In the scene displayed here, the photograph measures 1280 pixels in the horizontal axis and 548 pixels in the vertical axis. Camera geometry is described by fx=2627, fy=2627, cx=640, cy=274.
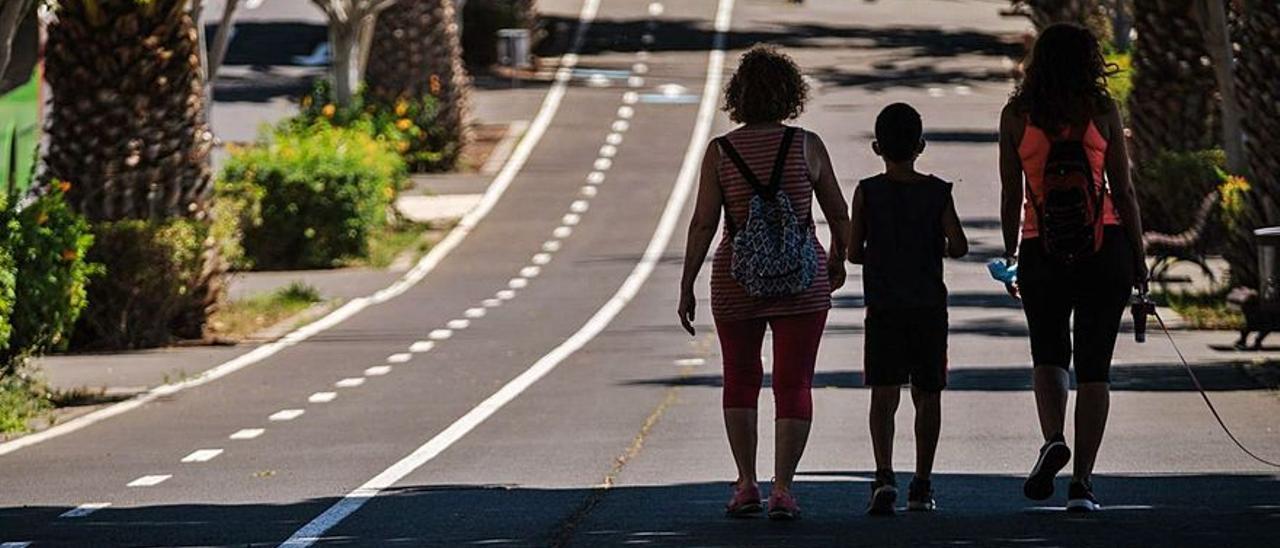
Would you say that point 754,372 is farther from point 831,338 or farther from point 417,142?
point 417,142

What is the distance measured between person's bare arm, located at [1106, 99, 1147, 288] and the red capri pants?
1198mm

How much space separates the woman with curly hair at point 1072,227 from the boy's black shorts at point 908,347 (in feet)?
1.20

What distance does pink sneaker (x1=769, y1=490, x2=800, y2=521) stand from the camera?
993 cm

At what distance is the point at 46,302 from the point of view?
58.5ft

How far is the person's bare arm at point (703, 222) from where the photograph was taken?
10.1 metres

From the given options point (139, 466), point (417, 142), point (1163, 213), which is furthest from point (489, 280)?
point (139, 466)

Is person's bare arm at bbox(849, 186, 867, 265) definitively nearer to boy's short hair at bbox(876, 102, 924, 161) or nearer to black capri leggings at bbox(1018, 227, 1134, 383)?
boy's short hair at bbox(876, 102, 924, 161)

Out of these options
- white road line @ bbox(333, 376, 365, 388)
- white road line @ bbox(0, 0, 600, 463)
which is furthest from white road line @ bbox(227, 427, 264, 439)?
white road line @ bbox(333, 376, 365, 388)

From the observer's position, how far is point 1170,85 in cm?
2906

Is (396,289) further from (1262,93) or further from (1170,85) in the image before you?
(1262,93)

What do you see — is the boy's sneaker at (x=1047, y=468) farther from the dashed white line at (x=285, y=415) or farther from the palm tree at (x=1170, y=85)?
the palm tree at (x=1170, y=85)

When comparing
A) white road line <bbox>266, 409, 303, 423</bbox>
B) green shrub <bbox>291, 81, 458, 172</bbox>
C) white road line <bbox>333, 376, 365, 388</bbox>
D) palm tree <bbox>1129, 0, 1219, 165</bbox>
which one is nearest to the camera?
white road line <bbox>266, 409, 303, 423</bbox>

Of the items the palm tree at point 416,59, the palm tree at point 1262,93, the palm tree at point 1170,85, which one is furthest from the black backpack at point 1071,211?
the palm tree at point 416,59

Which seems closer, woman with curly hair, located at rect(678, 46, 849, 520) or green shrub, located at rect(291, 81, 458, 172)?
woman with curly hair, located at rect(678, 46, 849, 520)
